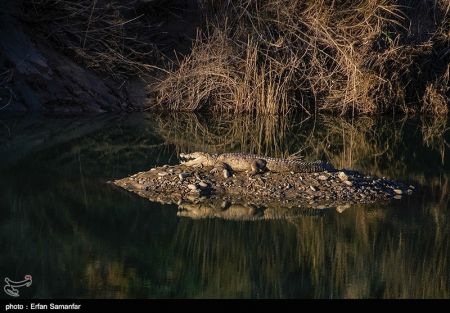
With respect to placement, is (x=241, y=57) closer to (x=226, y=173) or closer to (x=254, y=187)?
(x=226, y=173)

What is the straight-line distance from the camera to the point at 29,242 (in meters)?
7.48

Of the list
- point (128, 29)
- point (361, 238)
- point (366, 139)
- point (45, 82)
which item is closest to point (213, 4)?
point (128, 29)

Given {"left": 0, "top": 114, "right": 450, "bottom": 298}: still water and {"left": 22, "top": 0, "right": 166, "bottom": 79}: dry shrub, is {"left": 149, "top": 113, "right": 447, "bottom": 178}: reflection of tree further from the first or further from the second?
{"left": 22, "top": 0, "right": 166, "bottom": 79}: dry shrub

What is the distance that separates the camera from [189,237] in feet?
25.3

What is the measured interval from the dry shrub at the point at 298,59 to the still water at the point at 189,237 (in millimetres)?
3788

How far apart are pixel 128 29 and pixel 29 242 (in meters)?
10.4

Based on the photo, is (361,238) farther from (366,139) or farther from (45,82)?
(45,82)

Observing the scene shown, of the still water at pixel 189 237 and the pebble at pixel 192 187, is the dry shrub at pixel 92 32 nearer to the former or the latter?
the still water at pixel 189 237

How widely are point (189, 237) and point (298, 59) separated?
9.26 metres

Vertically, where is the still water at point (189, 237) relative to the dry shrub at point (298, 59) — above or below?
below

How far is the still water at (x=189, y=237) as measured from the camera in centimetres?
640

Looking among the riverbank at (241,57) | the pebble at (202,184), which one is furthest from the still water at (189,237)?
the riverbank at (241,57)

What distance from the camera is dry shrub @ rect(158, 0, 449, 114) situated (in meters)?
16.3

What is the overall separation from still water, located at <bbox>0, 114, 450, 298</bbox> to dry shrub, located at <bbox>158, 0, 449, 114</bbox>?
149 inches
